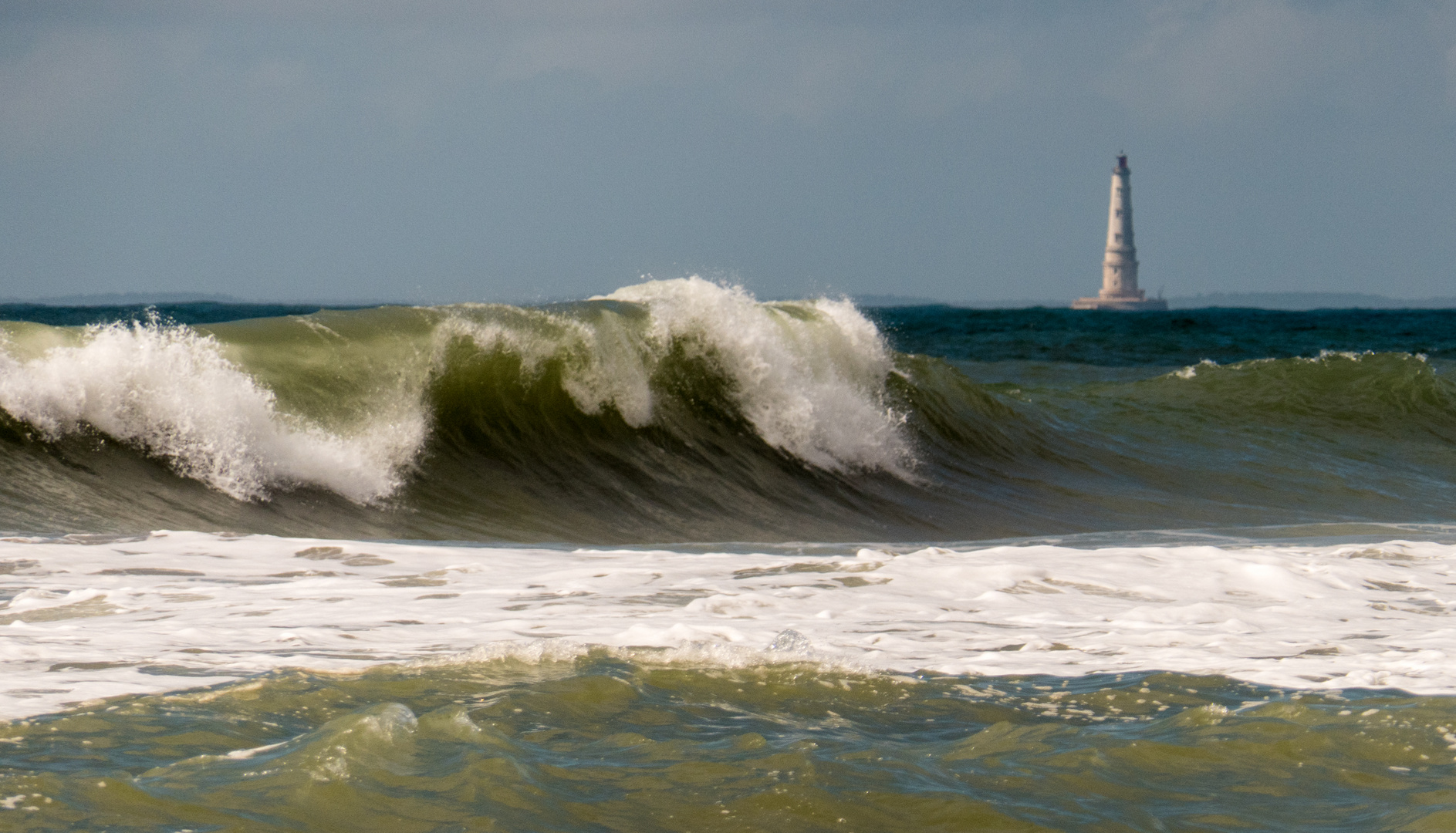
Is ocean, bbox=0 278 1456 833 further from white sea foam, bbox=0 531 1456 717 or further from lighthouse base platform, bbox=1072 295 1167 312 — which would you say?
lighthouse base platform, bbox=1072 295 1167 312

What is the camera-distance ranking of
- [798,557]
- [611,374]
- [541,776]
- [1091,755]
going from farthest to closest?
Result: [611,374] → [798,557] → [1091,755] → [541,776]

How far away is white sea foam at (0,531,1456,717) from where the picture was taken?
400cm

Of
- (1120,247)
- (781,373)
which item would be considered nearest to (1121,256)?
(1120,247)

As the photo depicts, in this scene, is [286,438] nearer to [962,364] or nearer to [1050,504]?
[1050,504]

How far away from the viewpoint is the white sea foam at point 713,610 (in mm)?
4004

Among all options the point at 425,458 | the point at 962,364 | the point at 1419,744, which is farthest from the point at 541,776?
the point at 962,364

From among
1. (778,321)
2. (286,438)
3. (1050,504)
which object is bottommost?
(1050,504)

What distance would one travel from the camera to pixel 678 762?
9.78 feet

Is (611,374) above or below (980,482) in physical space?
above

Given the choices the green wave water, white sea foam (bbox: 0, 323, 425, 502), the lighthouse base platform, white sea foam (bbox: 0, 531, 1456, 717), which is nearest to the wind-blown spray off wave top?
white sea foam (bbox: 0, 323, 425, 502)

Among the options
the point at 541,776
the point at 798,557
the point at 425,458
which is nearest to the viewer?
the point at 541,776

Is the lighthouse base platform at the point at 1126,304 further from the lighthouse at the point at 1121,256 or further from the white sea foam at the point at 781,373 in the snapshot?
the white sea foam at the point at 781,373

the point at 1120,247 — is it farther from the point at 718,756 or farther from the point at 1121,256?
the point at 718,756

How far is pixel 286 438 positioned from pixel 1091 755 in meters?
5.96
